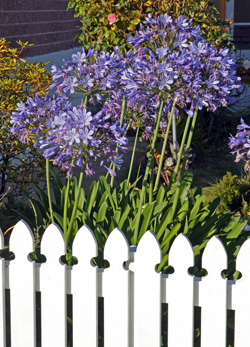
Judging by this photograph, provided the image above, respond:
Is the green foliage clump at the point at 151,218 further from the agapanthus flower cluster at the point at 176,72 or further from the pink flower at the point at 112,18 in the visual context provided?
the pink flower at the point at 112,18

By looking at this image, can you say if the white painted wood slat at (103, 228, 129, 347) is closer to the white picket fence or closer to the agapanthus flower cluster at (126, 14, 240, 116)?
the white picket fence

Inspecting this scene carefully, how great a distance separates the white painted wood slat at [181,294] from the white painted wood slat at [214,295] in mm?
62

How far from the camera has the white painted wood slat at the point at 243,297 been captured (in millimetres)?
2715

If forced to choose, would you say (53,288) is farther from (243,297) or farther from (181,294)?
(243,297)

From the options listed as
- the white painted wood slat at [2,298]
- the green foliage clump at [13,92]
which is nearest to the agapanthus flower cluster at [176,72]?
the white painted wood slat at [2,298]

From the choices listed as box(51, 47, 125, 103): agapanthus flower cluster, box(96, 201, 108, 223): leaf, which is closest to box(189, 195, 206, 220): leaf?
box(96, 201, 108, 223): leaf

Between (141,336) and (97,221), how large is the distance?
0.95 m

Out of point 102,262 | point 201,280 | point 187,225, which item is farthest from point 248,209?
point 201,280

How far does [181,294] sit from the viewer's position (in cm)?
279

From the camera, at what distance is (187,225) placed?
12.1ft

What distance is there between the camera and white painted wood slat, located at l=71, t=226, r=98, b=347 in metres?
2.87

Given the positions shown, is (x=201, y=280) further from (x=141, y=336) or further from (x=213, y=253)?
(x=141, y=336)

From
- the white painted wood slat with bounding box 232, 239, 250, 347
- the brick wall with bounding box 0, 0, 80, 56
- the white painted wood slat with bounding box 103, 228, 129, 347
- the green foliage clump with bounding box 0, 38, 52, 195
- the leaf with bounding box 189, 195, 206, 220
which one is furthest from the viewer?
the brick wall with bounding box 0, 0, 80, 56

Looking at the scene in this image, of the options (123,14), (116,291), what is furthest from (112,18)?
(116,291)
